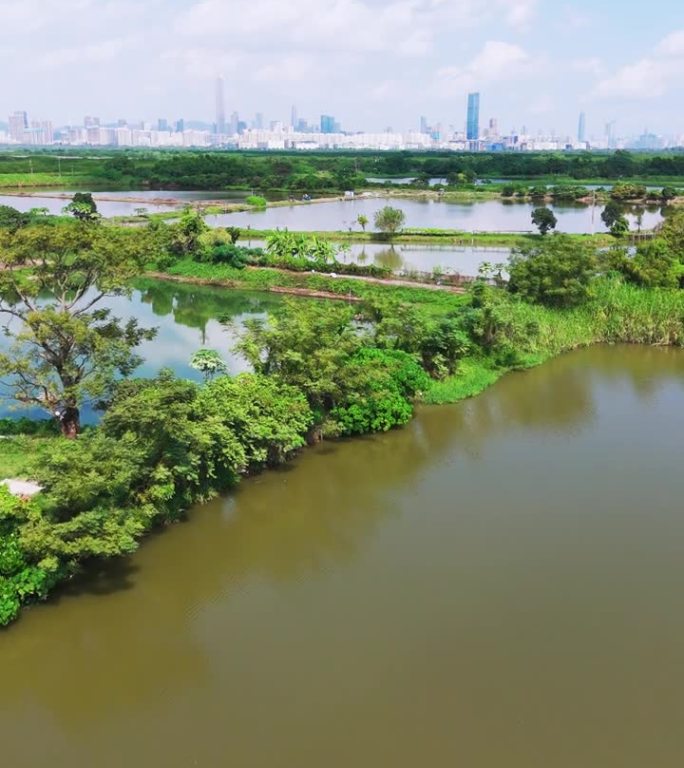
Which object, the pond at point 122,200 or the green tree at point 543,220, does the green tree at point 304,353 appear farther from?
the pond at point 122,200

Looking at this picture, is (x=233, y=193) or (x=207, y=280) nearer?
(x=207, y=280)

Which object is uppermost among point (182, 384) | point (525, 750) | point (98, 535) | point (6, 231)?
point (6, 231)

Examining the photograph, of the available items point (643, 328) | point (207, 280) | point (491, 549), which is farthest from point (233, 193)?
point (491, 549)

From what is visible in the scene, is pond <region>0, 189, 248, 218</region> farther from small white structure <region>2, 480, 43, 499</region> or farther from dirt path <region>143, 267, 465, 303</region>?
small white structure <region>2, 480, 43, 499</region>

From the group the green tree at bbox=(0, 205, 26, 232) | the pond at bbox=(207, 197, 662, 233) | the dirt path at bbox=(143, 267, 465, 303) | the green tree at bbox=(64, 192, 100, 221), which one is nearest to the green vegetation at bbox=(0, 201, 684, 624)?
the dirt path at bbox=(143, 267, 465, 303)

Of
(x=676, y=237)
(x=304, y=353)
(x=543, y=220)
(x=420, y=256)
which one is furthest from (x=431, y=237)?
(x=304, y=353)

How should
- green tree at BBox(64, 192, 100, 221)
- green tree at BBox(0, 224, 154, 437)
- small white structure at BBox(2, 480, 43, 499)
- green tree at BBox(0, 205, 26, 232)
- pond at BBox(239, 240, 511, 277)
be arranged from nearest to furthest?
1. small white structure at BBox(2, 480, 43, 499)
2. green tree at BBox(0, 224, 154, 437)
3. pond at BBox(239, 240, 511, 277)
4. green tree at BBox(0, 205, 26, 232)
5. green tree at BBox(64, 192, 100, 221)

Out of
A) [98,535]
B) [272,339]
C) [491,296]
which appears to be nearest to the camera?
[98,535]

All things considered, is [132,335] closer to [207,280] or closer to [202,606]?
[202,606]
